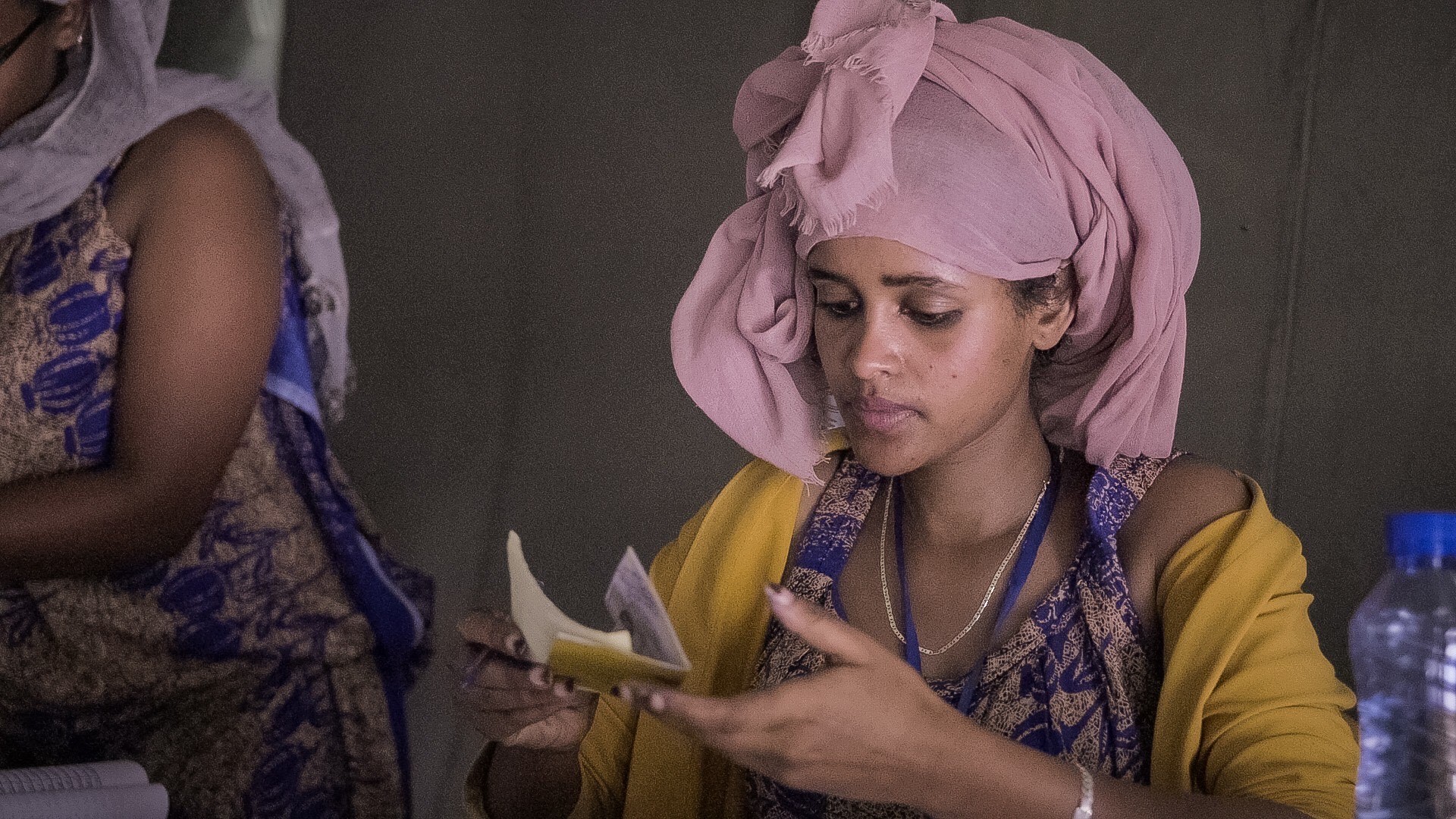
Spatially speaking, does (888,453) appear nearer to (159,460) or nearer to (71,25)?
(159,460)

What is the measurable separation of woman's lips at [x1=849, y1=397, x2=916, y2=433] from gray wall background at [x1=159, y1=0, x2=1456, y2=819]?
0.94 metres

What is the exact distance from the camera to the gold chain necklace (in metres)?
1.40

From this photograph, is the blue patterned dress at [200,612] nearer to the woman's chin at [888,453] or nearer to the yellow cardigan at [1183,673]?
the yellow cardigan at [1183,673]

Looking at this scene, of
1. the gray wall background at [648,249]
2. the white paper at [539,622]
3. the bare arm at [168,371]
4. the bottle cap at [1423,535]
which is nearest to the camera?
the bottle cap at [1423,535]

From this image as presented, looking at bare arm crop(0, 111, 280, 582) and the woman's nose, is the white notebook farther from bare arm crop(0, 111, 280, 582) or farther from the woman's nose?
the woman's nose

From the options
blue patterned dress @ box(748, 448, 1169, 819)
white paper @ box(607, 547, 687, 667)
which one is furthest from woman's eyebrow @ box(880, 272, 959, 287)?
white paper @ box(607, 547, 687, 667)

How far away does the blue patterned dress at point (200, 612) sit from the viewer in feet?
5.17

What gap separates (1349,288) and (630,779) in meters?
1.38

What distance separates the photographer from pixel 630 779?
1.43 meters

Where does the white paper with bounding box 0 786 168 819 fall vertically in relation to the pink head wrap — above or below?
below

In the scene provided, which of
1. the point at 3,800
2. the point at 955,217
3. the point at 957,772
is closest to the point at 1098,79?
the point at 955,217

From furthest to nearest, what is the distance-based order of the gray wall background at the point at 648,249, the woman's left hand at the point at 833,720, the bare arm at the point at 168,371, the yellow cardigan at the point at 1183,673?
the gray wall background at the point at 648,249, the bare arm at the point at 168,371, the yellow cardigan at the point at 1183,673, the woman's left hand at the point at 833,720

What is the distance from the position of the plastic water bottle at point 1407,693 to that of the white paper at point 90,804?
922mm

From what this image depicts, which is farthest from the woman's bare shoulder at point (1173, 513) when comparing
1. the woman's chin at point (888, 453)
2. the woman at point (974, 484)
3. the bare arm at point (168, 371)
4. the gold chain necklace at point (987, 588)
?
the bare arm at point (168, 371)
